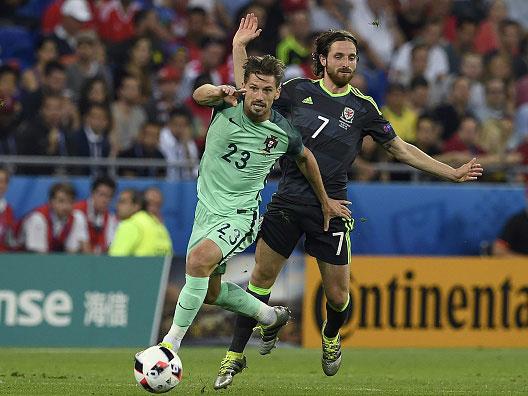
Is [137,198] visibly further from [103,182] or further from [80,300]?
[80,300]

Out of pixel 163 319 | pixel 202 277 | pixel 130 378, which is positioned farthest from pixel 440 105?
pixel 202 277

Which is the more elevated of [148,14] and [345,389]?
[148,14]

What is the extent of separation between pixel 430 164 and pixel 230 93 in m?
2.03

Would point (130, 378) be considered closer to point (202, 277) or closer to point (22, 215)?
point (202, 277)

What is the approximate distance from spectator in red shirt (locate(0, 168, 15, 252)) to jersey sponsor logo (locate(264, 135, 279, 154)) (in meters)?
6.56

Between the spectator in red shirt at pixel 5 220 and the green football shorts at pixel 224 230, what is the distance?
21.1 feet

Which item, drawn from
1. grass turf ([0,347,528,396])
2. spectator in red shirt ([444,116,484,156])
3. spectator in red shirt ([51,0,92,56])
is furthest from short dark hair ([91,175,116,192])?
spectator in red shirt ([444,116,484,156])

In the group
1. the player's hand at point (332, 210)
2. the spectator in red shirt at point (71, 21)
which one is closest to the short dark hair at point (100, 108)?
the spectator in red shirt at point (71, 21)

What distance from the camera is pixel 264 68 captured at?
30.2ft

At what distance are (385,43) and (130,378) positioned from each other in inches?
422

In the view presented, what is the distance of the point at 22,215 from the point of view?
626 inches

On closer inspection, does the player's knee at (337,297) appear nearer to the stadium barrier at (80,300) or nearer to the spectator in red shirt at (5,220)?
the stadium barrier at (80,300)

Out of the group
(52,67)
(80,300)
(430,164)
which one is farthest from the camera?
(52,67)

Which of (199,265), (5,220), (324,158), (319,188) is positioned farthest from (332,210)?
(5,220)
